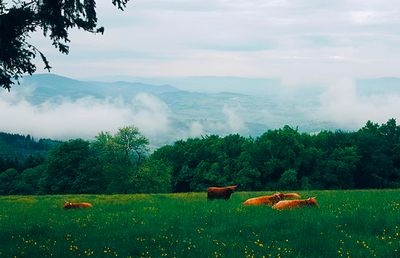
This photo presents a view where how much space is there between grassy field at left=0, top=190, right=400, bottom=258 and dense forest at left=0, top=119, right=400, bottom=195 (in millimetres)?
62698

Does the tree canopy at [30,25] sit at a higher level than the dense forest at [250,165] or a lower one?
higher

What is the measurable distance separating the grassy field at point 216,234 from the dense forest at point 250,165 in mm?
62698

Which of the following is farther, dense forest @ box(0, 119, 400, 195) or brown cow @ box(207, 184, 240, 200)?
dense forest @ box(0, 119, 400, 195)

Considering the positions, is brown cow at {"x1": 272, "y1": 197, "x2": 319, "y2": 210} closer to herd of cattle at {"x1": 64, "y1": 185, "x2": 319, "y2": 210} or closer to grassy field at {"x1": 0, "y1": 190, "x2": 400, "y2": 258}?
herd of cattle at {"x1": 64, "y1": 185, "x2": 319, "y2": 210}

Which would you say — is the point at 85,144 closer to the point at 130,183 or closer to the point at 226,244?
Answer: the point at 130,183

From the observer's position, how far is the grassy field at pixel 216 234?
12.1 m

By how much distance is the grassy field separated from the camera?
1214 cm

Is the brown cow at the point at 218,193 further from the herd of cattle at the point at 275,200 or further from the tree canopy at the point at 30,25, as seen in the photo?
the tree canopy at the point at 30,25

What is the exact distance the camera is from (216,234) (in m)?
14.8

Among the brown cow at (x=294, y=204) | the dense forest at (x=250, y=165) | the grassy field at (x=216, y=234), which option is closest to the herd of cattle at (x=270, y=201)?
the brown cow at (x=294, y=204)

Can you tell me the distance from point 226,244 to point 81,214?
11731mm

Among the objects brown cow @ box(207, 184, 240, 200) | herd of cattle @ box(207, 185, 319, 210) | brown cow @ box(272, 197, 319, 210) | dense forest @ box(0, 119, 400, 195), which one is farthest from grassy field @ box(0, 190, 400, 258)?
dense forest @ box(0, 119, 400, 195)

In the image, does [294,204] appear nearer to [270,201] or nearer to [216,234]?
[270,201]

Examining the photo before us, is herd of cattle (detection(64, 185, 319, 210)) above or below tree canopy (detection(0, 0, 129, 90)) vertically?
below
